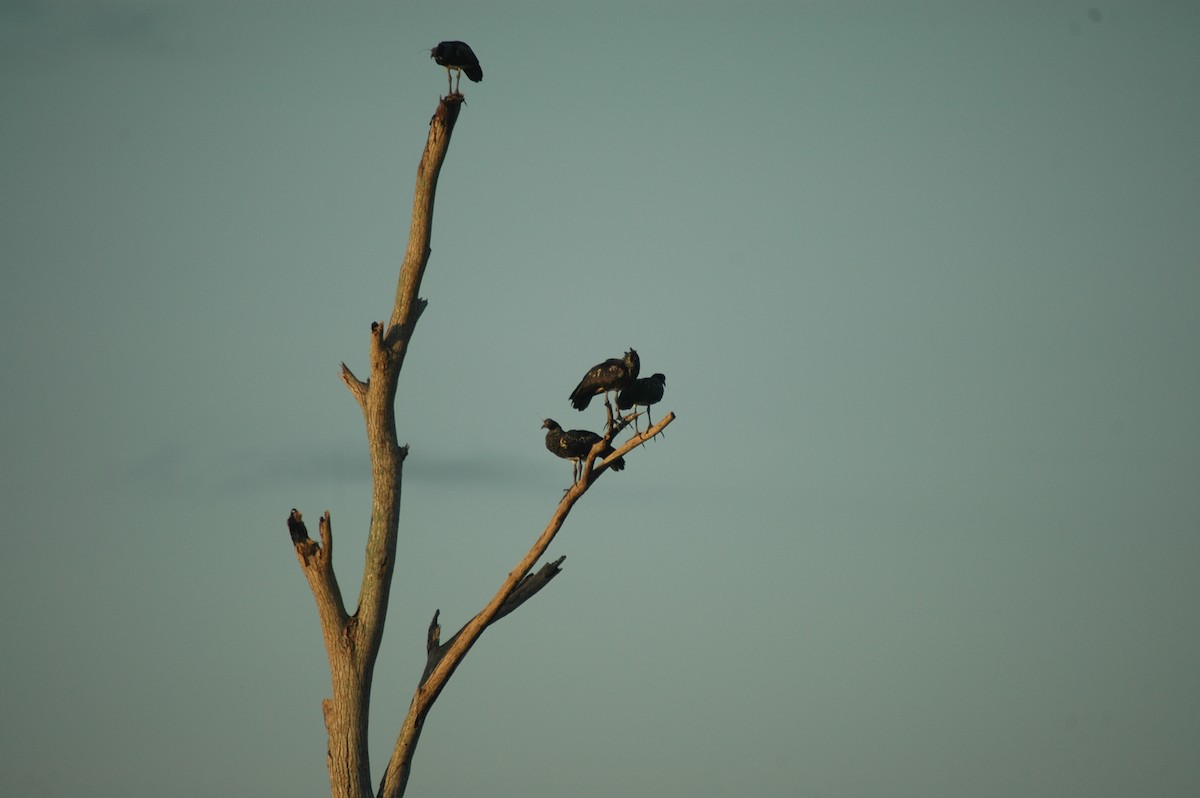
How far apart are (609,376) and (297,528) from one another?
142 inches

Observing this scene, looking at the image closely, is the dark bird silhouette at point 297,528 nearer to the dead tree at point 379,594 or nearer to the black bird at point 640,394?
the dead tree at point 379,594

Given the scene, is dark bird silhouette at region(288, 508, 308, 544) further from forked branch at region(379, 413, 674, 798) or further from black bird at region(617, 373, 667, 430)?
black bird at region(617, 373, 667, 430)

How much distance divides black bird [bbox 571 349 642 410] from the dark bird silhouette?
131 inches

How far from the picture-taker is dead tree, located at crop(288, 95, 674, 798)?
1417 centimetres

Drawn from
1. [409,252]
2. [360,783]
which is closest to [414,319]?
[409,252]

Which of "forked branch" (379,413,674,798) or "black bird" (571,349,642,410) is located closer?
"forked branch" (379,413,674,798)

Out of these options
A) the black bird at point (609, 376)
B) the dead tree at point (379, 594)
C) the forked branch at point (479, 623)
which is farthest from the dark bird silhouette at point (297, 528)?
the black bird at point (609, 376)

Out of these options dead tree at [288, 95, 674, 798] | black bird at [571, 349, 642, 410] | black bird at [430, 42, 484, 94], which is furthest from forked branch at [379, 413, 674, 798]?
black bird at [430, 42, 484, 94]

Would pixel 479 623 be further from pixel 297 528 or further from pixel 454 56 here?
pixel 454 56

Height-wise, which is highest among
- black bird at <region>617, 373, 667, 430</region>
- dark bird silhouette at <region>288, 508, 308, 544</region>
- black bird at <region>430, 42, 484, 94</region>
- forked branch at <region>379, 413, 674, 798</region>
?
black bird at <region>430, 42, 484, 94</region>

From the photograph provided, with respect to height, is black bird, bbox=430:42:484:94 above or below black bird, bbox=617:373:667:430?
above

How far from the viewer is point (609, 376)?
1579 cm

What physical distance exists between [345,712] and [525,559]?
2.20m

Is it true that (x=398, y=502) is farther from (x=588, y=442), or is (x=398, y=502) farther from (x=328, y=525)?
(x=588, y=442)
